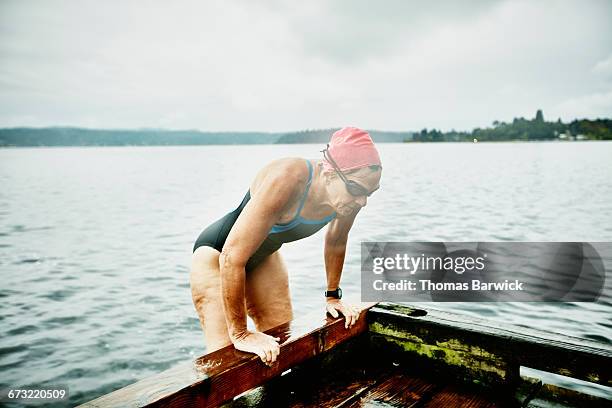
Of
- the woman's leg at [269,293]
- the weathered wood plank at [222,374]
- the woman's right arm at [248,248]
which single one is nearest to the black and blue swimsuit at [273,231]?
the woman's leg at [269,293]

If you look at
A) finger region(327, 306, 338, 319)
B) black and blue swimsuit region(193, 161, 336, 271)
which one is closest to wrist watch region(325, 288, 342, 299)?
finger region(327, 306, 338, 319)

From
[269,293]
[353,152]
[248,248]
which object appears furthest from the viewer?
[269,293]

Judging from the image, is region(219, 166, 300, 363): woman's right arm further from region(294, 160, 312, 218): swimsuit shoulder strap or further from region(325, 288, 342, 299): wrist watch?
region(325, 288, 342, 299): wrist watch

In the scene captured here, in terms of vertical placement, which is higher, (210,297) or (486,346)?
(210,297)

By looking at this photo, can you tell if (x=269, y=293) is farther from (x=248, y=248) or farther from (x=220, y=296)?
(x=248, y=248)

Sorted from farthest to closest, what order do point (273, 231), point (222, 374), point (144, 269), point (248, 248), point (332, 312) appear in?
point (144, 269)
point (332, 312)
point (273, 231)
point (248, 248)
point (222, 374)

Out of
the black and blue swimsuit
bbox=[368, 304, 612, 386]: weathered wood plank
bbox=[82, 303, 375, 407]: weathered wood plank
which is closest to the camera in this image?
bbox=[82, 303, 375, 407]: weathered wood plank

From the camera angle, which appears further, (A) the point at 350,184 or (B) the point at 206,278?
(B) the point at 206,278

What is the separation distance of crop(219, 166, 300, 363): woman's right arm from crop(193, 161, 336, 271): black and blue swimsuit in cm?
25

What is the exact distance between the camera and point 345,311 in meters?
3.27

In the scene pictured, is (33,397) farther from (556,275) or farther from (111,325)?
(556,275)

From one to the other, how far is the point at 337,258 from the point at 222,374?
1.50 meters

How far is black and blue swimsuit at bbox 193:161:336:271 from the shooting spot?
278 centimetres

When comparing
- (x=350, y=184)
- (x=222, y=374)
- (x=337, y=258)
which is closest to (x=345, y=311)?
(x=337, y=258)
